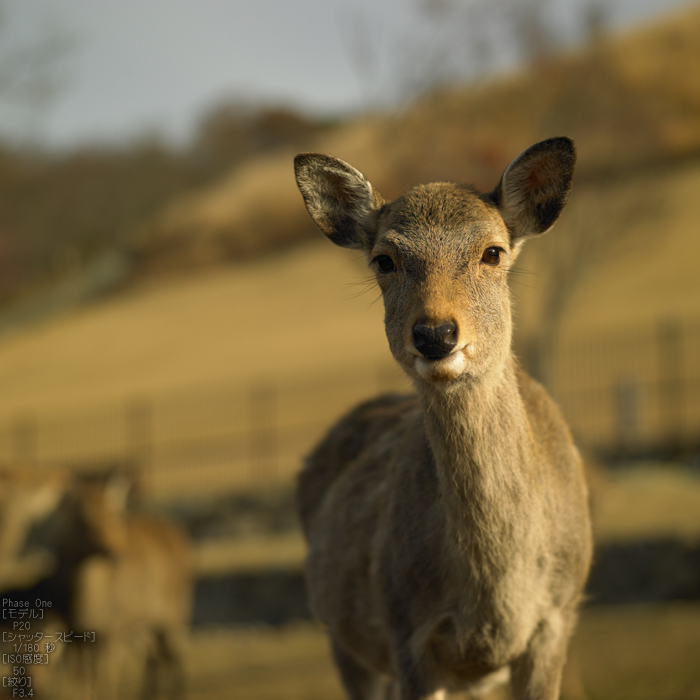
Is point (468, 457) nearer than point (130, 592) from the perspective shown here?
Yes

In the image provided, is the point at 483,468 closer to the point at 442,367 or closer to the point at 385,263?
the point at 442,367

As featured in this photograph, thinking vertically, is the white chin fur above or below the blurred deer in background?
above

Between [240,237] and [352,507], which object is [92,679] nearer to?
[352,507]

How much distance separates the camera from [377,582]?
4.52 meters

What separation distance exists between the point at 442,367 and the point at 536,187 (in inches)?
51.1

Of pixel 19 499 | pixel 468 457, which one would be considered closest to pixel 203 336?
pixel 19 499

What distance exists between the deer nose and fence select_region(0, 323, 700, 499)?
50.5ft

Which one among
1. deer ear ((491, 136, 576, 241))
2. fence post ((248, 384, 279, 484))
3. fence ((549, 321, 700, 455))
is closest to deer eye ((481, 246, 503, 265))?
deer ear ((491, 136, 576, 241))

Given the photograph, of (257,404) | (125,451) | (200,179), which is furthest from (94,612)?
(200,179)

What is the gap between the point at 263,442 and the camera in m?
23.3

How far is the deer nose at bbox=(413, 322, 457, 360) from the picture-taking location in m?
3.52

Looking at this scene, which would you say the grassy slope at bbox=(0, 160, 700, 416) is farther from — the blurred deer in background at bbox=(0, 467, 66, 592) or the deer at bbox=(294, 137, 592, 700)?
the deer at bbox=(294, 137, 592, 700)

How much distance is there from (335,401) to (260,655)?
16.0 m

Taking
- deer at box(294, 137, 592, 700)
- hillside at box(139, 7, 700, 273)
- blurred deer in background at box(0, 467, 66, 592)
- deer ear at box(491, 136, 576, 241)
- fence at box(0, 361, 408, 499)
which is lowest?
fence at box(0, 361, 408, 499)
